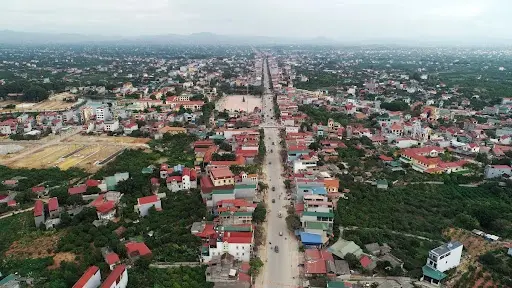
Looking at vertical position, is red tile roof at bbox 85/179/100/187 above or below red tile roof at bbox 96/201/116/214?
above

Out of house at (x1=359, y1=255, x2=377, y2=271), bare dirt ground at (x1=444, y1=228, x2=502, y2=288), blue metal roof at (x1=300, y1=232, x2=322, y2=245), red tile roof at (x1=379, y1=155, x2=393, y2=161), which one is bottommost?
bare dirt ground at (x1=444, y1=228, x2=502, y2=288)

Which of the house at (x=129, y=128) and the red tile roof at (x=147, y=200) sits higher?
the house at (x=129, y=128)

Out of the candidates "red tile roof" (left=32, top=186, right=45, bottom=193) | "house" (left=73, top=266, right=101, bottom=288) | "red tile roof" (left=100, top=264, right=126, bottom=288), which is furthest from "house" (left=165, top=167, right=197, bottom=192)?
"house" (left=73, top=266, right=101, bottom=288)

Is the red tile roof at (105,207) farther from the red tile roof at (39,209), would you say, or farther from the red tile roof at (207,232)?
the red tile roof at (207,232)

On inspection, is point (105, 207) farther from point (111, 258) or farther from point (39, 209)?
point (111, 258)

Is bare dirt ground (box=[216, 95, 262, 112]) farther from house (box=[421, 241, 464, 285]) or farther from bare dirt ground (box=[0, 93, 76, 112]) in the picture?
house (box=[421, 241, 464, 285])

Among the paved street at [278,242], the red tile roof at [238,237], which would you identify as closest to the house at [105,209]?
the red tile roof at [238,237]

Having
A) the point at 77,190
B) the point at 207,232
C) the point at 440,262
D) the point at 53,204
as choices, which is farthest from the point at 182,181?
the point at 440,262
